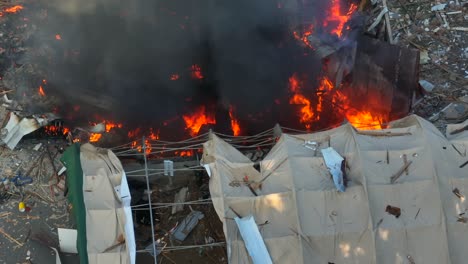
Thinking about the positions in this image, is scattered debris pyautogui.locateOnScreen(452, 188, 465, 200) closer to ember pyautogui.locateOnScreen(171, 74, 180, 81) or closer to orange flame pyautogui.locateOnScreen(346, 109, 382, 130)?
orange flame pyautogui.locateOnScreen(346, 109, 382, 130)

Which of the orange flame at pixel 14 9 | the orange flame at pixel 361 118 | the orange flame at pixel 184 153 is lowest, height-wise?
the orange flame at pixel 184 153

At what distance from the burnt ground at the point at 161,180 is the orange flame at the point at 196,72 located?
300cm

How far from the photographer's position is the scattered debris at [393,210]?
839 cm

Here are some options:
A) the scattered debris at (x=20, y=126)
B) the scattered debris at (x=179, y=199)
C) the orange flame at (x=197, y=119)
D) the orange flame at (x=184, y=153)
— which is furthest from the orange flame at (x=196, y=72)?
the scattered debris at (x=20, y=126)

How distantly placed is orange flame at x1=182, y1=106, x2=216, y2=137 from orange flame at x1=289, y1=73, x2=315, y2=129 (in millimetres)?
2324

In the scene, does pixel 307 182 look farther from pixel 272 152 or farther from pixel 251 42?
pixel 251 42

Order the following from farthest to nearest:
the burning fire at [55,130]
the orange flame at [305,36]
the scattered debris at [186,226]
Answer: the orange flame at [305,36]
the burning fire at [55,130]
the scattered debris at [186,226]

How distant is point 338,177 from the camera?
335 inches

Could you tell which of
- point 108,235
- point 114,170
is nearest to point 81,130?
point 114,170

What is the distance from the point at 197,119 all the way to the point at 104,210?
14.2 feet

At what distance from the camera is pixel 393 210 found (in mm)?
8422

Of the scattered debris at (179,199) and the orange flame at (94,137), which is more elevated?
the orange flame at (94,137)

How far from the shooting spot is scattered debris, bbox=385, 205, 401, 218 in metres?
8.39

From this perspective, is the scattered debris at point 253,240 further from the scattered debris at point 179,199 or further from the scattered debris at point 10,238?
the scattered debris at point 10,238
